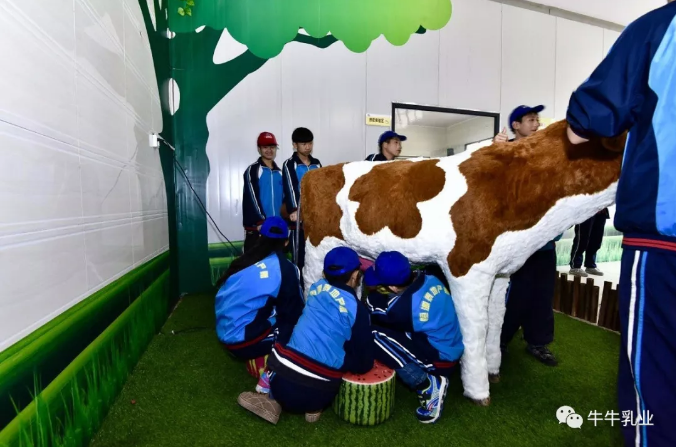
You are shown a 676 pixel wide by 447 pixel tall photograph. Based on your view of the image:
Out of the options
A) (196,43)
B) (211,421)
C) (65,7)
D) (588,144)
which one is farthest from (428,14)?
(211,421)

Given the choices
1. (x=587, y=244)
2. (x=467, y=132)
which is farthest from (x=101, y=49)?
(x=587, y=244)

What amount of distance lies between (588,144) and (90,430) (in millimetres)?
2255

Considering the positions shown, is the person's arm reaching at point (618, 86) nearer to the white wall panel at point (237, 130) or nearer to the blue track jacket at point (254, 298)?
the blue track jacket at point (254, 298)

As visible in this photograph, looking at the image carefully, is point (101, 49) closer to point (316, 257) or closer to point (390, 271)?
point (316, 257)

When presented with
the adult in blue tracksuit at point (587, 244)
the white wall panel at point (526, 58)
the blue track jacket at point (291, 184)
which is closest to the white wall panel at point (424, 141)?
the white wall panel at point (526, 58)

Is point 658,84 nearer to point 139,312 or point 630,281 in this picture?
point 630,281

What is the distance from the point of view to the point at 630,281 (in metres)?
0.83

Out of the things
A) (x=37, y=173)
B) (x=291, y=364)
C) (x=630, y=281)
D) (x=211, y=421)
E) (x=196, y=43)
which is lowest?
(x=211, y=421)

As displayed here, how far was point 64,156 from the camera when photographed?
1.32 meters

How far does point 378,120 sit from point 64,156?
10.1 ft

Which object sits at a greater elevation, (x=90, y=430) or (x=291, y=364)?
(x=291, y=364)

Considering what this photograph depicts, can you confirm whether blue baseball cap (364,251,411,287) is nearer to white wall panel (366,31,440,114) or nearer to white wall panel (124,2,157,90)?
white wall panel (124,2,157,90)

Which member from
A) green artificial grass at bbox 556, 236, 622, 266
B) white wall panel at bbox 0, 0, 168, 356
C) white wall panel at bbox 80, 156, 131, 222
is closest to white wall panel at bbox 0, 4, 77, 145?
white wall panel at bbox 0, 0, 168, 356

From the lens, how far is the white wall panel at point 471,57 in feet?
13.3
